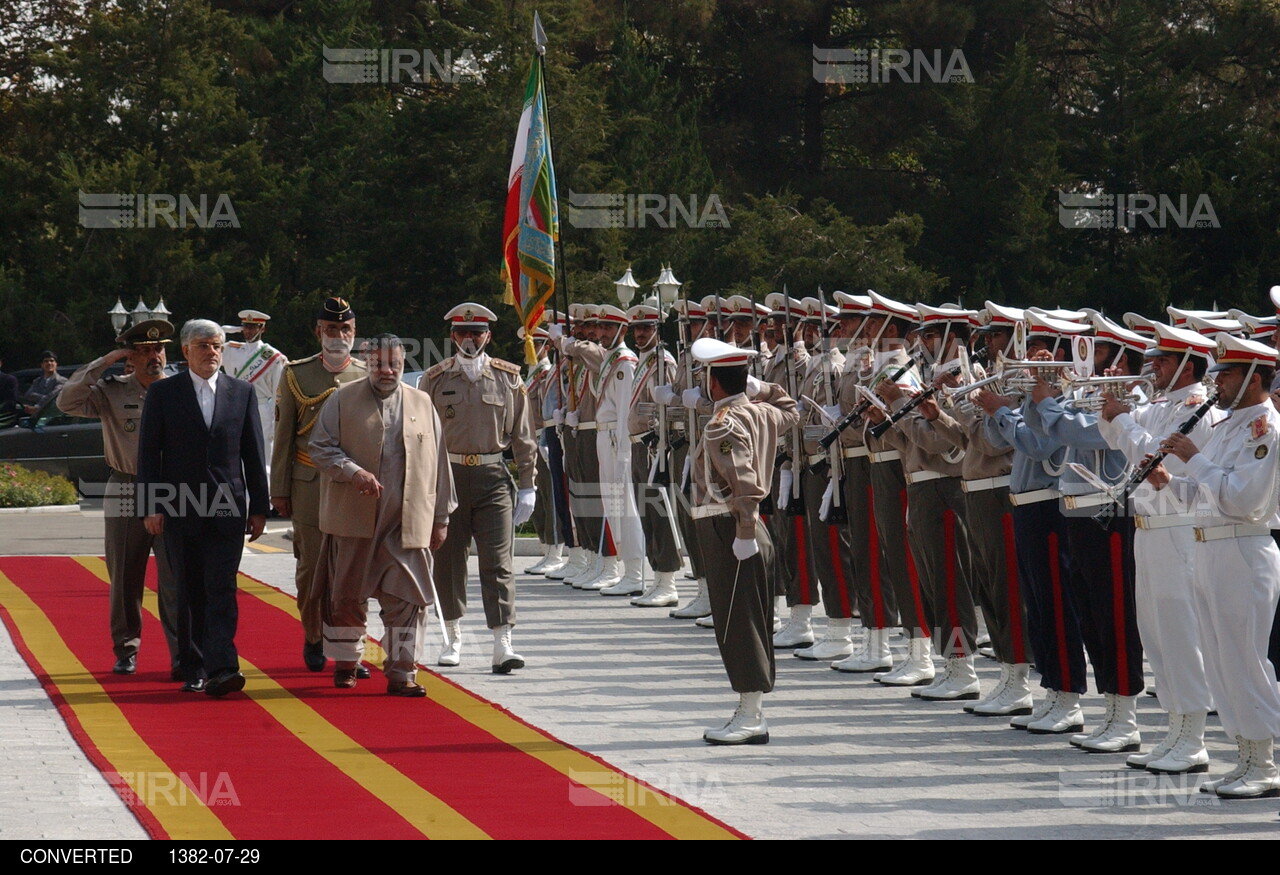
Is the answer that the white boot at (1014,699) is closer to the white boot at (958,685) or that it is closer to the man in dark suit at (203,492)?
the white boot at (958,685)

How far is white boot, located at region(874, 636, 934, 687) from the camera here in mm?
10711

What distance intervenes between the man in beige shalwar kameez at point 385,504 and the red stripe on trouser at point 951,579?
9.54 feet

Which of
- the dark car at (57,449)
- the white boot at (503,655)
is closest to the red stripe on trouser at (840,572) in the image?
the white boot at (503,655)

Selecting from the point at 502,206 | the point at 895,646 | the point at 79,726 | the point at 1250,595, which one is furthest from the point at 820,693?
the point at 502,206

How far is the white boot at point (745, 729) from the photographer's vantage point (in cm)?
881

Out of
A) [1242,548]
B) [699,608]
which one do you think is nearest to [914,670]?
[699,608]

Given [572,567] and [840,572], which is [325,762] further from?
[572,567]

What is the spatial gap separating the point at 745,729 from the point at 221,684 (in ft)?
9.58

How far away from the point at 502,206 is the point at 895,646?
2107cm

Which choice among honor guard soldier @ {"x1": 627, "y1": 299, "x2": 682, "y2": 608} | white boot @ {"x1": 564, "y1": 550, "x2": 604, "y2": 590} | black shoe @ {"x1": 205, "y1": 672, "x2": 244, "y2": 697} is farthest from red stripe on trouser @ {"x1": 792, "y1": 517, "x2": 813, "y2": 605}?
black shoe @ {"x1": 205, "y1": 672, "x2": 244, "y2": 697}

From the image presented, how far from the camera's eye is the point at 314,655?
10.8 m

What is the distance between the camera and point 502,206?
106 ft

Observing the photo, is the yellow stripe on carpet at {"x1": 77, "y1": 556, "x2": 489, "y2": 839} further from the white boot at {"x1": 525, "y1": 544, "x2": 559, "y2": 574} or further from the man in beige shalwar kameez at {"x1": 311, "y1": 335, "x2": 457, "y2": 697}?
the white boot at {"x1": 525, "y1": 544, "x2": 559, "y2": 574}

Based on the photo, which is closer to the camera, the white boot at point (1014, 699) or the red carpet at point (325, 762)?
the red carpet at point (325, 762)
